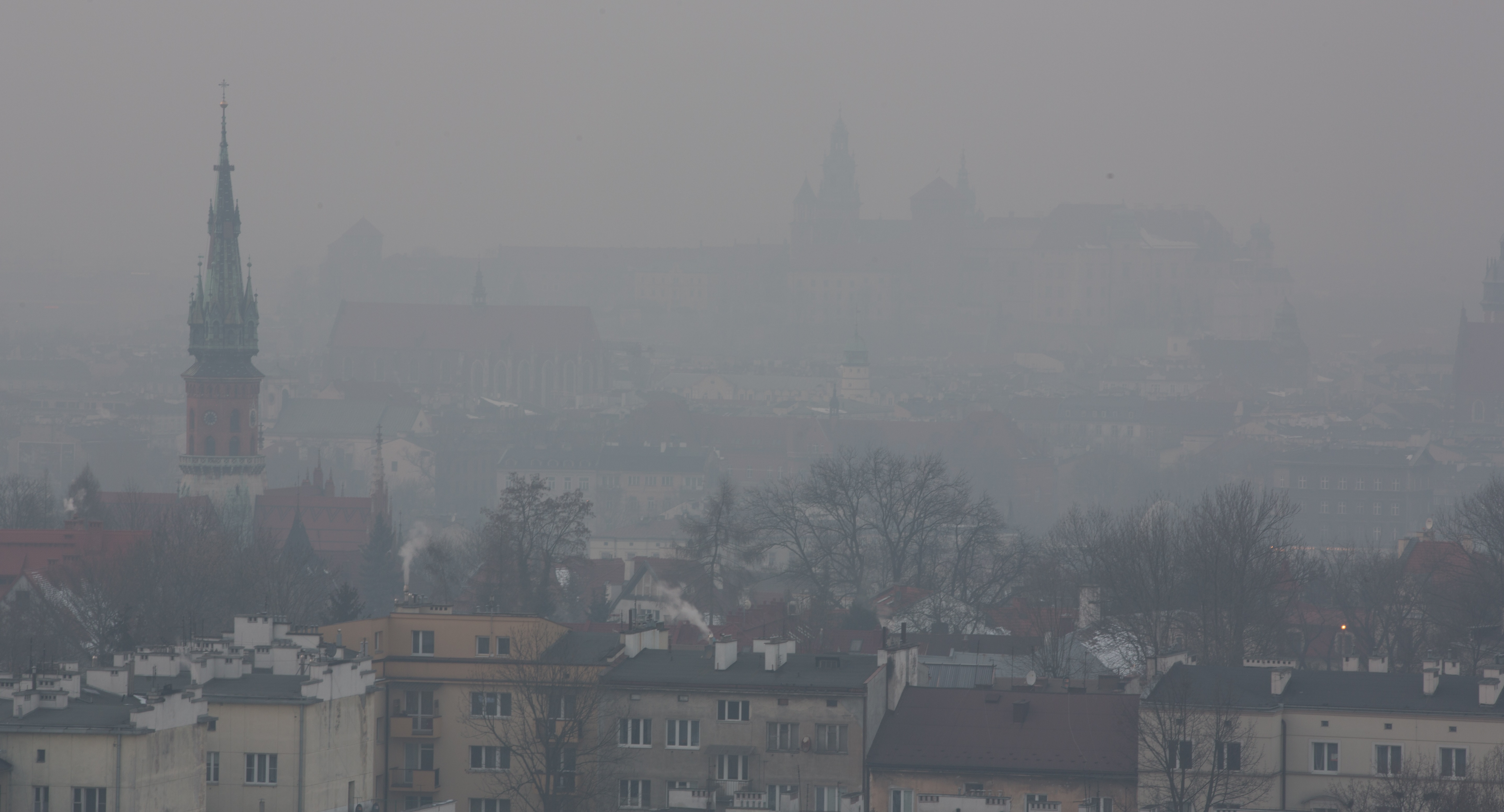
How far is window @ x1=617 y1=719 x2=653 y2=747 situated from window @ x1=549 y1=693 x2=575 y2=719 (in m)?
0.65

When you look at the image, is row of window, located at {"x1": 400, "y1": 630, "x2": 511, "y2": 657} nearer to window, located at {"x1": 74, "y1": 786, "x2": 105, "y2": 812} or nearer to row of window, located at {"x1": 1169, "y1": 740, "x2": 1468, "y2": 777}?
window, located at {"x1": 74, "y1": 786, "x2": 105, "y2": 812}

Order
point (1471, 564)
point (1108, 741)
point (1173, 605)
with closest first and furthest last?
point (1108, 741)
point (1173, 605)
point (1471, 564)

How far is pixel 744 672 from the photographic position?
3338 centimetres

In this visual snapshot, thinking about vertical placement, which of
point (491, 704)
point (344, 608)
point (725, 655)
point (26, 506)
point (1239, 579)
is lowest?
point (491, 704)

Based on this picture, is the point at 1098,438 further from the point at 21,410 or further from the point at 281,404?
the point at 21,410

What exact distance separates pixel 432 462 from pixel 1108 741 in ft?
362

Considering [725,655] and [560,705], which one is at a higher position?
[725,655]

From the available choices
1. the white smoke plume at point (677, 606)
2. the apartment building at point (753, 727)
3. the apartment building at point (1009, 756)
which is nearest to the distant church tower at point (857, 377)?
the white smoke plume at point (677, 606)

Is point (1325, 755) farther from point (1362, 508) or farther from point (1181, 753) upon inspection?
point (1362, 508)

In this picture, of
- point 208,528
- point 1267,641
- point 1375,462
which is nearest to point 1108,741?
point 1267,641

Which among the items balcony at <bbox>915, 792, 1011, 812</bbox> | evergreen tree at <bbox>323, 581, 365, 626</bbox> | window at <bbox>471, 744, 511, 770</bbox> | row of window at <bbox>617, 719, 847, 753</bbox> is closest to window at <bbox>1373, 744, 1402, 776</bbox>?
balcony at <bbox>915, 792, 1011, 812</bbox>

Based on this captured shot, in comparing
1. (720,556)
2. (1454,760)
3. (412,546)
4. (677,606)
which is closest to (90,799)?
(1454,760)

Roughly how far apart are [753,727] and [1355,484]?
97613 millimetres

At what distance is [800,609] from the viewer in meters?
58.1
